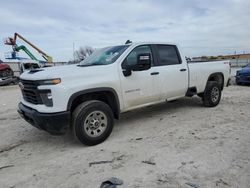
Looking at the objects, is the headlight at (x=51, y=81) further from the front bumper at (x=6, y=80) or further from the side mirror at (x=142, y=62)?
the front bumper at (x=6, y=80)

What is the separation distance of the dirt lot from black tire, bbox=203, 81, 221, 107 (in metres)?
0.96

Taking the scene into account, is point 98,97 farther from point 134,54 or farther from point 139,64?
point 134,54

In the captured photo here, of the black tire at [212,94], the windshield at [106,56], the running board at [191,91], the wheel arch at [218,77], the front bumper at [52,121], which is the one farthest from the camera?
the wheel arch at [218,77]

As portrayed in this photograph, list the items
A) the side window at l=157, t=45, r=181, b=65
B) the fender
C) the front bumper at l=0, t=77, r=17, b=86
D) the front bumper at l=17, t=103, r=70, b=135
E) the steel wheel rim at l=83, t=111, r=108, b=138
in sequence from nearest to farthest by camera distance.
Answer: the front bumper at l=17, t=103, r=70, b=135 → the fender → the steel wheel rim at l=83, t=111, r=108, b=138 → the side window at l=157, t=45, r=181, b=65 → the front bumper at l=0, t=77, r=17, b=86

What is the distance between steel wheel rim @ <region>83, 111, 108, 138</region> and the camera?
4.41m

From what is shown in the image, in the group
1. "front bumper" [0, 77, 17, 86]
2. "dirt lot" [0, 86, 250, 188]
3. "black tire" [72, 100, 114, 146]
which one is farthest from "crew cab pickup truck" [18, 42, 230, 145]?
"front bumper" [0, 77, 17, 86]

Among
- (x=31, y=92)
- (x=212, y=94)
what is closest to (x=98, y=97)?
(x=31, y=92)

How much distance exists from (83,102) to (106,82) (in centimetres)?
57

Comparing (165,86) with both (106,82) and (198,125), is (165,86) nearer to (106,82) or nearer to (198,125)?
(198,125)

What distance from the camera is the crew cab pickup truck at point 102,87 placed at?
4.14 meters

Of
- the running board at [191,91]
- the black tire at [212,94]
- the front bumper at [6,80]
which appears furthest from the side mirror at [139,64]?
the front bumper at [6,80]

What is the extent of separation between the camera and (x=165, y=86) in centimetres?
578

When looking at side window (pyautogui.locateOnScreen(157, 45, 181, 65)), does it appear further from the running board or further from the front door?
the running board

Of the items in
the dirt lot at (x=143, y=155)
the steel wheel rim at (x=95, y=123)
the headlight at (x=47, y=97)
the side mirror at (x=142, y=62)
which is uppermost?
the side mirror at (x=142, y=62)
